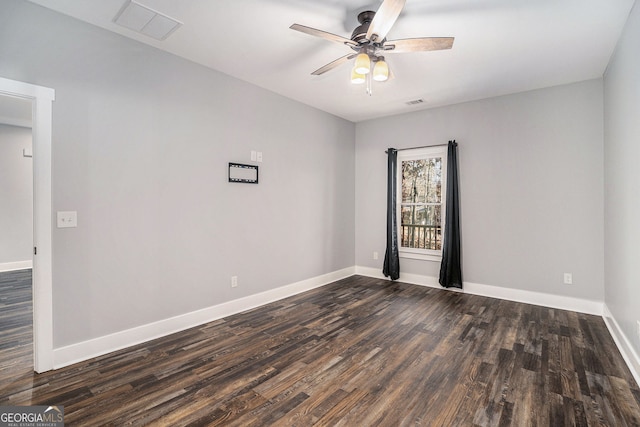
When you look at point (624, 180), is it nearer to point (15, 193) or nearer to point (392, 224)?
point (392, 224)

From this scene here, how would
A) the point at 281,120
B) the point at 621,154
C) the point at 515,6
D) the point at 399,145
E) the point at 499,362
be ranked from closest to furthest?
1. the point at 515,6
2. the point at 499,362
3. the point at 621,154
4. the point at 281,120
5. the point at 399,145

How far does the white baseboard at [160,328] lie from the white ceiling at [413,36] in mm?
2726

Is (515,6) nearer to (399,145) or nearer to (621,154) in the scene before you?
(621,154)

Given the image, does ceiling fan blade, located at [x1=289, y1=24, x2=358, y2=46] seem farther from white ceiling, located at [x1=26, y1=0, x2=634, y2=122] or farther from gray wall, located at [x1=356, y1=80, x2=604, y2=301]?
gray wall, located at [x1=356, y1=80, x2=604, y2=301]

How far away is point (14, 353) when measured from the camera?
8.85ft

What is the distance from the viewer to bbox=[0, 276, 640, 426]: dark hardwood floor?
6.39 ft

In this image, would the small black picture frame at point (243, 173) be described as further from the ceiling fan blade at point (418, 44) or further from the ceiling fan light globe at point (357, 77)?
the ceiling fan blade at point (418, 44)

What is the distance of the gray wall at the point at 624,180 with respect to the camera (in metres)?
2.35

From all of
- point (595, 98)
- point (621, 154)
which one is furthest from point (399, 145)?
point (621, 154)

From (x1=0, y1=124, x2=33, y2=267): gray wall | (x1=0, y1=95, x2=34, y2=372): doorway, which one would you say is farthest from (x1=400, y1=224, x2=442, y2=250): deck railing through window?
(x1=0, y1=124, x2=33, y2=267): gray wall

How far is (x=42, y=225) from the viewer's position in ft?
7.91

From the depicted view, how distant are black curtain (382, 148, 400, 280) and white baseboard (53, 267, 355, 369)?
1584 millimetres

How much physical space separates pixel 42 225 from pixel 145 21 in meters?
1.85

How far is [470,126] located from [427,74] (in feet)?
4.63
